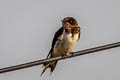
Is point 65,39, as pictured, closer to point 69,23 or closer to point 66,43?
point 66,43

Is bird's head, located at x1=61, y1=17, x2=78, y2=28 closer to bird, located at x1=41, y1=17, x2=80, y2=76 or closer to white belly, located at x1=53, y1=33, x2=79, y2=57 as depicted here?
bird, located at x1=41, y1=17, x2=80, y2=76

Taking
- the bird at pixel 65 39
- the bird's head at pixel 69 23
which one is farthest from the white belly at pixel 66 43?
the bird's head at pixel 69 23

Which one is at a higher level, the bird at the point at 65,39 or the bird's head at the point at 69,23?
the bird's head at the point at 69,23

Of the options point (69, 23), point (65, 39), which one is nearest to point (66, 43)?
point (65, 39)

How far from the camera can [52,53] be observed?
9.70 m

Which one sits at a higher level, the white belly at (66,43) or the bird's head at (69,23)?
the bird's head at (69,23)

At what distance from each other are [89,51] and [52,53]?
3.08m

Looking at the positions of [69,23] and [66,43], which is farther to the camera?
[69,23]

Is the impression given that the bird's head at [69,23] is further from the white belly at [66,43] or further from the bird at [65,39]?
the white belly at [66,43]

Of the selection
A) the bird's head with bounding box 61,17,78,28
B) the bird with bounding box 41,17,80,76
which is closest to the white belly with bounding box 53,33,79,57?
the bird with bounding box 41,17,80,76

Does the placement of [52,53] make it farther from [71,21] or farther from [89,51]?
[89,51]

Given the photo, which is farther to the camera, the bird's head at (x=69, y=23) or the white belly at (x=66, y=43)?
the bird's head at (x=69, y=23)

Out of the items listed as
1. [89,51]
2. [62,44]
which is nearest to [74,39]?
[62,44]

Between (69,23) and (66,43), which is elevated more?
(69,23)
